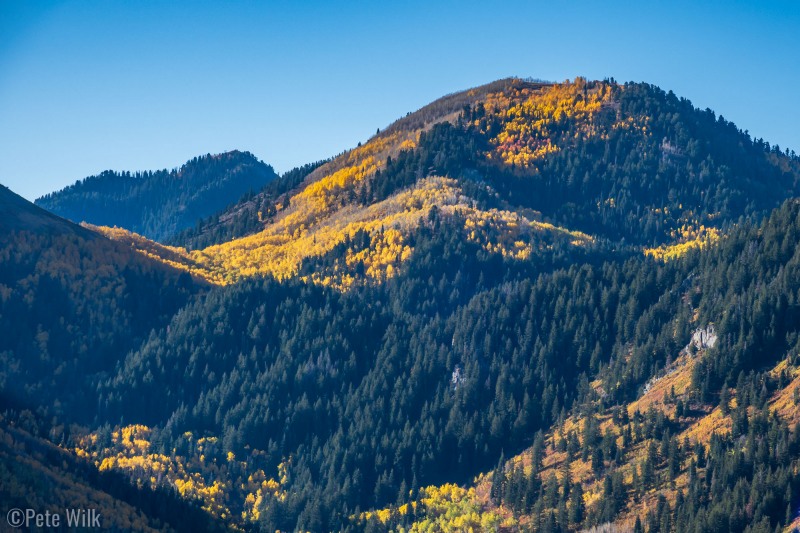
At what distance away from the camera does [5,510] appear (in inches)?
7500

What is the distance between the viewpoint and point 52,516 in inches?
7702

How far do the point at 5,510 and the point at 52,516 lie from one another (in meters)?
7.22
